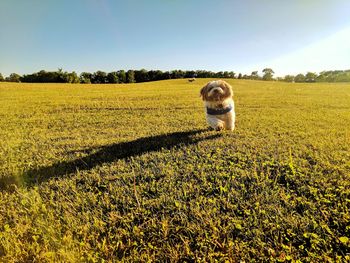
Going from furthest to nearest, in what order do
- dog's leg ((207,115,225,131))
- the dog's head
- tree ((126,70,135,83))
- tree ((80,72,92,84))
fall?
tree ((126,70,135,83)), tree ((80,72,92,84)), dog's leg ((207,115,225,131)), the dog's head

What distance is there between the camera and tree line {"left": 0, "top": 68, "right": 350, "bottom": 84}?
63.1 meters

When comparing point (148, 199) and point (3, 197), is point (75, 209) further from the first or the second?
point (3, 197)

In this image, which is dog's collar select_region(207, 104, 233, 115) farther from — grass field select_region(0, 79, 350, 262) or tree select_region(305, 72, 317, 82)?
tree select_region(305, 72, 317, 82)

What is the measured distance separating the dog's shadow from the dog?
1.45ft

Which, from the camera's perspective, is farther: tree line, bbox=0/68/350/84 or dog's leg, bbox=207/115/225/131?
tree line, bbox=0/68/350/84

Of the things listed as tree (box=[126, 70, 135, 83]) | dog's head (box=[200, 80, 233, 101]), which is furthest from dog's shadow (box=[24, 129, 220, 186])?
tree (box=[126, 70, 135, 83])

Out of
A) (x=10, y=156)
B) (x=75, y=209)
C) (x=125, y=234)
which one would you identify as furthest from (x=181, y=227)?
(x=10, y=156)

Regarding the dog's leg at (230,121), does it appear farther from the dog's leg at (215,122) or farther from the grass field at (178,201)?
the grass field at (178,201)

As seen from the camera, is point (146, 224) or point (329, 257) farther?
point (146, 224)

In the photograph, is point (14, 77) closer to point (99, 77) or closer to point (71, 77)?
point (71, 77)

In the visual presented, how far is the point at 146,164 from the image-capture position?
14.9ft

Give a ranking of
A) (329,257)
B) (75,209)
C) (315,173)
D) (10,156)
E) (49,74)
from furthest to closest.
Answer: (49,74)
(10,156)
(315,173)
(75,209)
(329,257)

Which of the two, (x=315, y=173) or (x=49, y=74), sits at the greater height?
(x=49, y=74)

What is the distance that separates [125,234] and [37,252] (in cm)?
93
